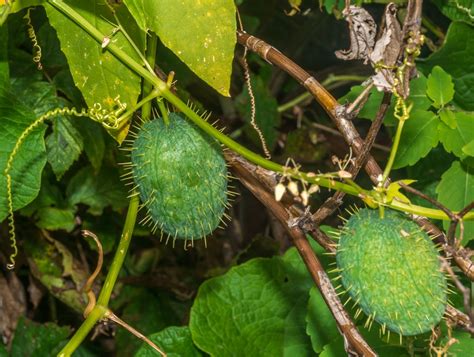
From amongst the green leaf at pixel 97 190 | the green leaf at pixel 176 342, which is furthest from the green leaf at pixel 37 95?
the green leaf at pixel 176 342

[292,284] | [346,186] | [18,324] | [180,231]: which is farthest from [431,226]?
[18,324]

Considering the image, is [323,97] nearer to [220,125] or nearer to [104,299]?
[104,299]

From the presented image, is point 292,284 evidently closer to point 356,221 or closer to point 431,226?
point 431,226

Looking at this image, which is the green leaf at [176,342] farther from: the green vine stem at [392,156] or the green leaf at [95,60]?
the green vine stem at [392,156]

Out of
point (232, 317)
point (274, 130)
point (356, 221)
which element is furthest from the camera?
point (274, 130)

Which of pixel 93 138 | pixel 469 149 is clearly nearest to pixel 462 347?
pixel 469 149

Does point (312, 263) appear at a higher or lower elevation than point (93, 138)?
higher
